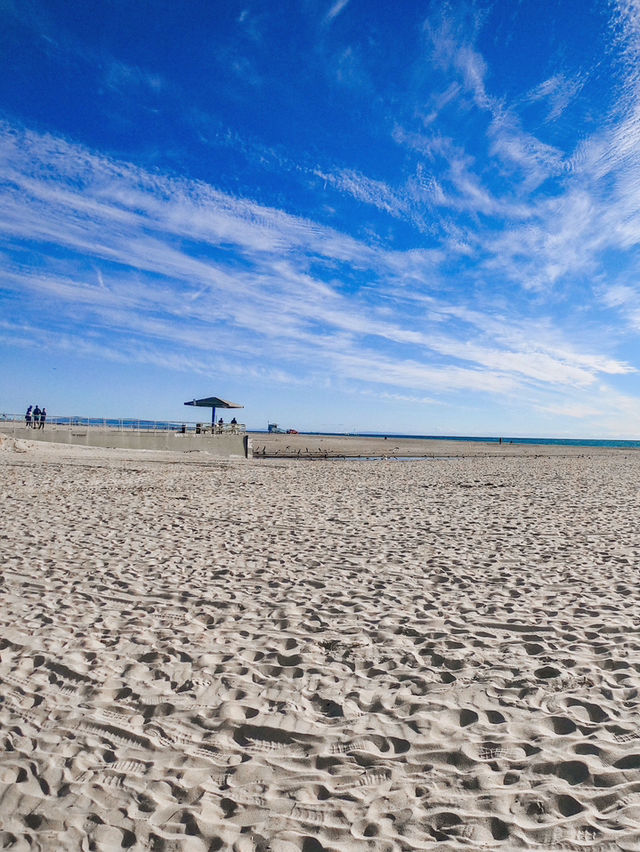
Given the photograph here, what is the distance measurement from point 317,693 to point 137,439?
33.5 metres

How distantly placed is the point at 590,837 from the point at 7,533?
30.2 feet

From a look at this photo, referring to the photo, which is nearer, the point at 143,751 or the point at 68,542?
the point at 143,751

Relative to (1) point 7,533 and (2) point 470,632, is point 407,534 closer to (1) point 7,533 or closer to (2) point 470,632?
(2) point 470,632

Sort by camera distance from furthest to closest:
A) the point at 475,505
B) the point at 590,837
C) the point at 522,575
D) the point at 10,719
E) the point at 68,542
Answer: the point at 475,505
the point at 68,542
the point at 522,575
the point at 10,719
the point at 590,837

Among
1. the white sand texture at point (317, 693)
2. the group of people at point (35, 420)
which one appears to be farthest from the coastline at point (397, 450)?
the white sand texture at point (317, 693)

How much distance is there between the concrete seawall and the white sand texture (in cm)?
2586

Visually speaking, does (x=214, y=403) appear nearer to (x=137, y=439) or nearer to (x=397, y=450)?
(x=137, y=439)

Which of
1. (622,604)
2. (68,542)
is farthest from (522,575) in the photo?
(68,542)

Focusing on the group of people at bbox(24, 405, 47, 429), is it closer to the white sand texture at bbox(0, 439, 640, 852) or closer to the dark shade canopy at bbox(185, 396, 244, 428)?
the dark shade canopy at bbox(185, 396, 244, 428)

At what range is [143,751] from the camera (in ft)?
10.9

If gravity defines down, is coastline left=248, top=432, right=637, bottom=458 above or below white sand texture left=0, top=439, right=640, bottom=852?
above

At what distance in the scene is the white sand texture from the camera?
280 centimetres

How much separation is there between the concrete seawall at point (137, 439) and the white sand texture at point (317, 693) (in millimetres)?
25859

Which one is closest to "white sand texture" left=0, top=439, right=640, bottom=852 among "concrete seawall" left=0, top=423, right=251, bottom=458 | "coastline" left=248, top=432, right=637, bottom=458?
"concrete seawall" left=0, top=423, right=251, bottom=458
